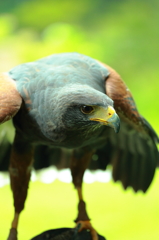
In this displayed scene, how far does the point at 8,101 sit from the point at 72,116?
59cm

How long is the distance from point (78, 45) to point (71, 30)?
70 centimetres

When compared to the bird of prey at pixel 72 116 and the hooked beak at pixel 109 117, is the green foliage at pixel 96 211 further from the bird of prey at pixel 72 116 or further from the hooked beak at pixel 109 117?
the hooked beak at pixel 109 117

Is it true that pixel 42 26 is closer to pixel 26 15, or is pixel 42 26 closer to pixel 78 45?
pixel 26 15

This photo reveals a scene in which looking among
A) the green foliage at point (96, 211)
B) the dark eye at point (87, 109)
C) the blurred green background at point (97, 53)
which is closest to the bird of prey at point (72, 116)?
the dark eye at point (87, 109)

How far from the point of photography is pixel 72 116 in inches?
131

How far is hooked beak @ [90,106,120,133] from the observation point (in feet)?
10.3

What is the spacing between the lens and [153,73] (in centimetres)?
874

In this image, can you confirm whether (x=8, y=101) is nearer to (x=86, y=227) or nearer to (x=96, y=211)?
(x=86, y=227)

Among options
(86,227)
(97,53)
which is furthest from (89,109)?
(97,53)

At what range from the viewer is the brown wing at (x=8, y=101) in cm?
352

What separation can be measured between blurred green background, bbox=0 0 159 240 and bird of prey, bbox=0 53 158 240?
0.90 meters

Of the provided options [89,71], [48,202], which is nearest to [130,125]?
[89,71]

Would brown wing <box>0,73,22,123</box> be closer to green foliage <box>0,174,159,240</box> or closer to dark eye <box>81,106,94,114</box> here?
dark eye <box>81,106,94,114</box>

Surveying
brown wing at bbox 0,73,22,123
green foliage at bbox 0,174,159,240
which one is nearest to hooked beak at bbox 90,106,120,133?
brown wing at bbox 0,73,22,123
